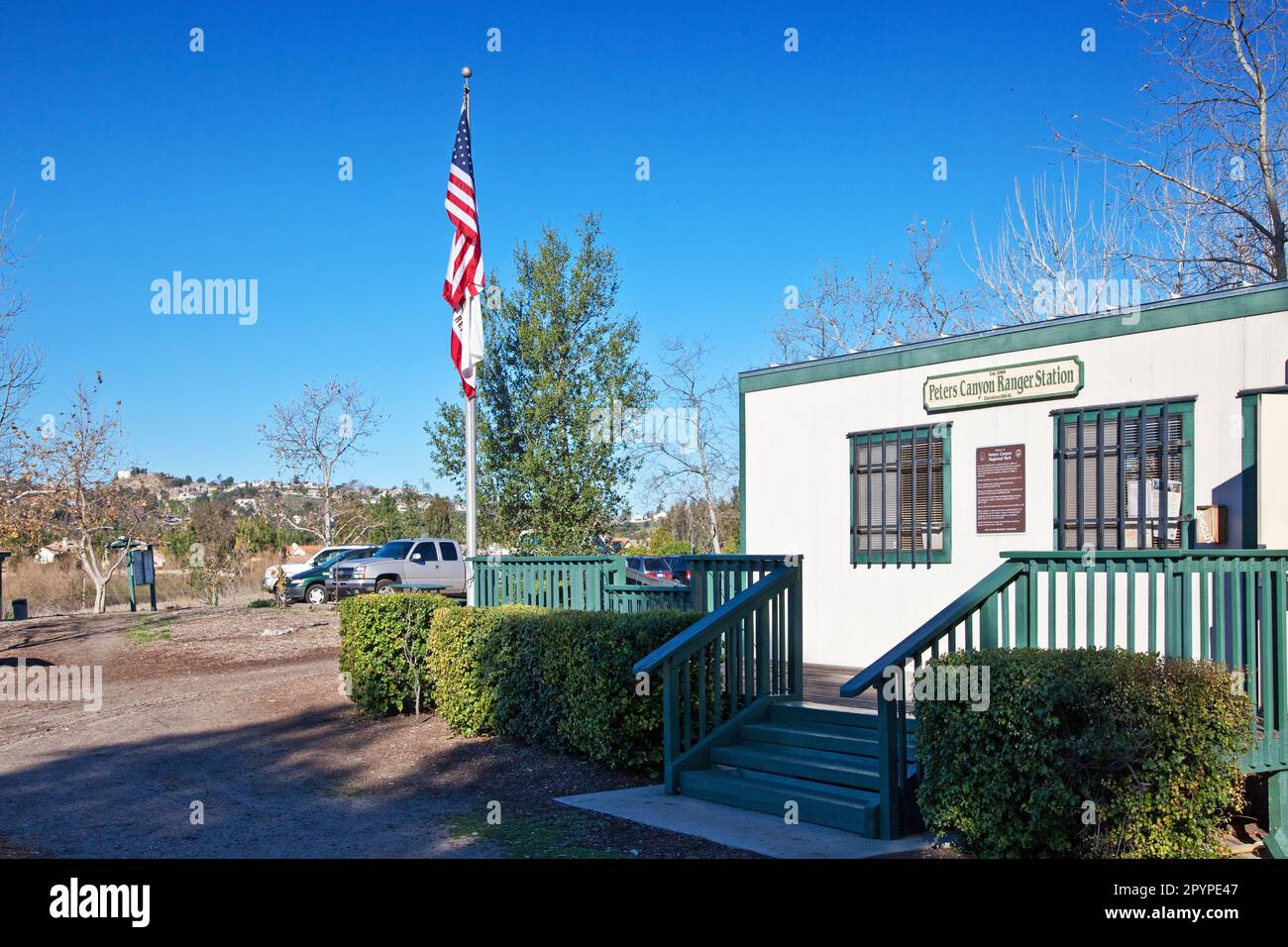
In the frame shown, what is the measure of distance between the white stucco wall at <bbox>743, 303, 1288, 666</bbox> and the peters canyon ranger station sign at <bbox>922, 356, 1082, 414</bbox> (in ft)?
0.26

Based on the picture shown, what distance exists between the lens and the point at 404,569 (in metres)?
27.2

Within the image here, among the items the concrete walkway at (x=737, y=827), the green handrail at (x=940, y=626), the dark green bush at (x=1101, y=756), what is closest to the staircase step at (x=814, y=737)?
the concrete walkway at (x=737, y=827)

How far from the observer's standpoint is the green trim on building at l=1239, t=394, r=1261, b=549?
26.9ft

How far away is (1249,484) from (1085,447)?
1669mm

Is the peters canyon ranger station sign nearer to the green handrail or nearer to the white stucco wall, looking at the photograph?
the white stucco wall

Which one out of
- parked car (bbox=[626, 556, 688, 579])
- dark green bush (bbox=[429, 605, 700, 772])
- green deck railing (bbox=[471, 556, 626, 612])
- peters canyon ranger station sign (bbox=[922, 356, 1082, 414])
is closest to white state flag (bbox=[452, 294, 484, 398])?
green deck railing (bbox=[471, 556, 626, 612])

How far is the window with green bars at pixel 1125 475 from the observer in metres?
9.17

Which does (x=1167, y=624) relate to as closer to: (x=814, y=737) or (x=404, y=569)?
(x=814, y=737)

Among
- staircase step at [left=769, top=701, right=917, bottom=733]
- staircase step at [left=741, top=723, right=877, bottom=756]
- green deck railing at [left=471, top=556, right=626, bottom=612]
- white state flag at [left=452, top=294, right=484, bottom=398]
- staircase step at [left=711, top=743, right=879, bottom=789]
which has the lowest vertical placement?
staircase step at [left=711, top=743, right=879, bottom=789]

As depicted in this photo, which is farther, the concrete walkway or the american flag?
the american flag

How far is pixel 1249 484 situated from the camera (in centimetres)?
835

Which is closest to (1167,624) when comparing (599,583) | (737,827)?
(737,827)

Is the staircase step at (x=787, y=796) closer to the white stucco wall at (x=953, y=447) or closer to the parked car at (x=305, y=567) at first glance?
the white stucco wall at (x=953, y=447)
